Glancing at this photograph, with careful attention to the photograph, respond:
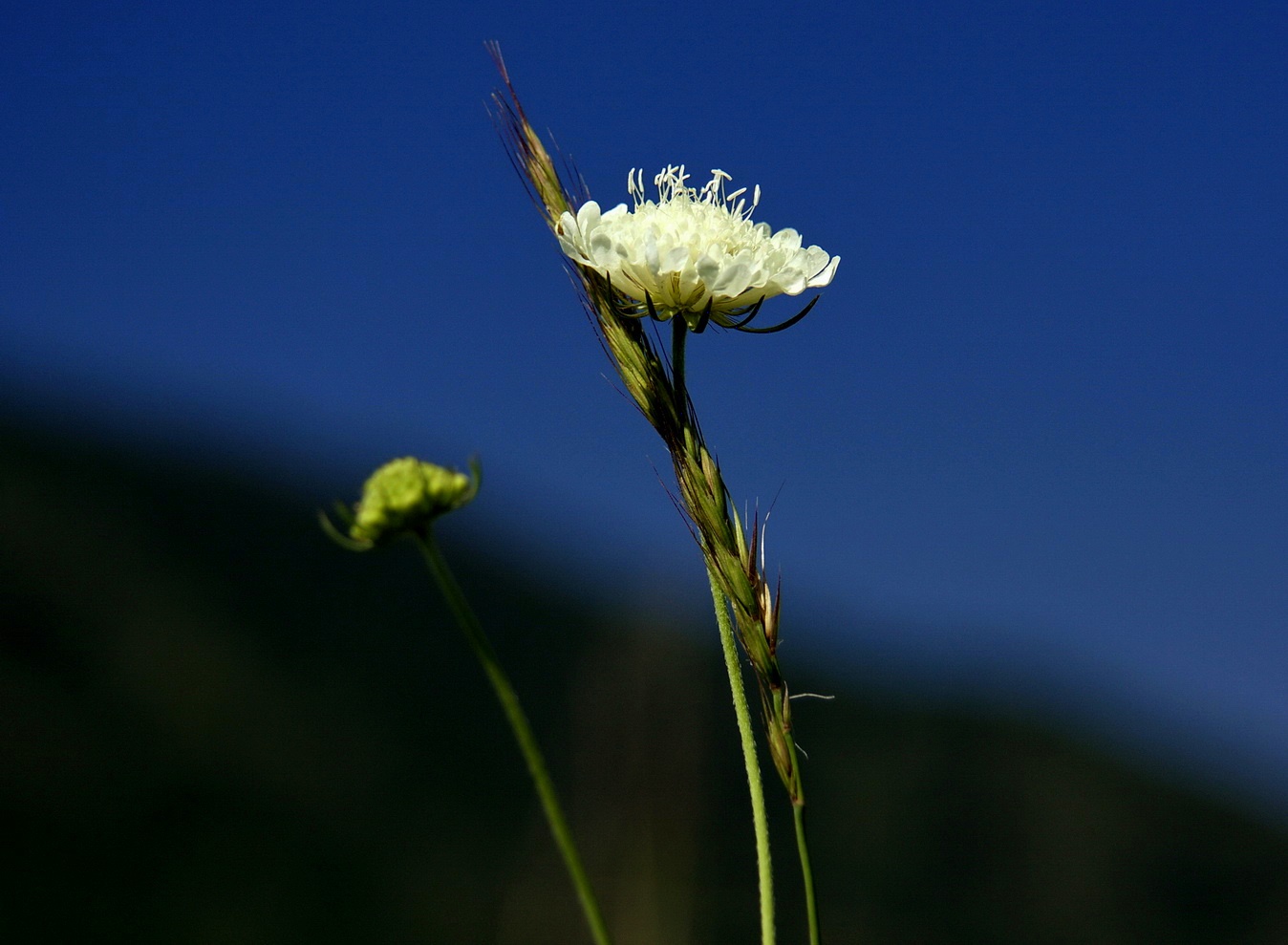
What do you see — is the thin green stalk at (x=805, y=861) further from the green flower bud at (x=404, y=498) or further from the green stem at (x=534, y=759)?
the green flower bud at (x=404, y=498)

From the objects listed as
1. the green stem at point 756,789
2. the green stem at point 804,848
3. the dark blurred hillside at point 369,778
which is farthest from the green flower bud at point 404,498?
the dark blurred hillside at point 369,778

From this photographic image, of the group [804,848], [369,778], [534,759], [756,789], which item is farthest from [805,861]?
[369,778]

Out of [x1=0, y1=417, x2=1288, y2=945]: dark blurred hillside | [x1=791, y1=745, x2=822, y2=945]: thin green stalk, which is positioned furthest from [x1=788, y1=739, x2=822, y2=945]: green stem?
[x1=0, y1=417, x2=1288, y2=945]: dark blurred hillside

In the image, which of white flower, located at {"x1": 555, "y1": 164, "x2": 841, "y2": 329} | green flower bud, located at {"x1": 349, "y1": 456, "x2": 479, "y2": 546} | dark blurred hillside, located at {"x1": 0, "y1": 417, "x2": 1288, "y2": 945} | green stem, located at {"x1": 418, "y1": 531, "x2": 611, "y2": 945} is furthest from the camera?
dark blurred hillside, located at {"x1": 0, "y1": 417, "x2": 1288, "y2": 945}

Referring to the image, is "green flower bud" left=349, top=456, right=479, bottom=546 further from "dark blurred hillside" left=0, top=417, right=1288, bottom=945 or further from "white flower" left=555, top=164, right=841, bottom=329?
"dark blurred hillside" left=0, top=417, right=1288, bottom=945

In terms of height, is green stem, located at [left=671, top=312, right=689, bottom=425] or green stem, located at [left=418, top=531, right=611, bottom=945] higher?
green stem, located at [left=671, top=312, right=689, bottom=425]

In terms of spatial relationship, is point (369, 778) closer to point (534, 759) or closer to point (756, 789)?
point (756, 789)

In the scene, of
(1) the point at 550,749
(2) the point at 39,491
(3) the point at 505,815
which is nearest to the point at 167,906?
(3) the point at 505,815
